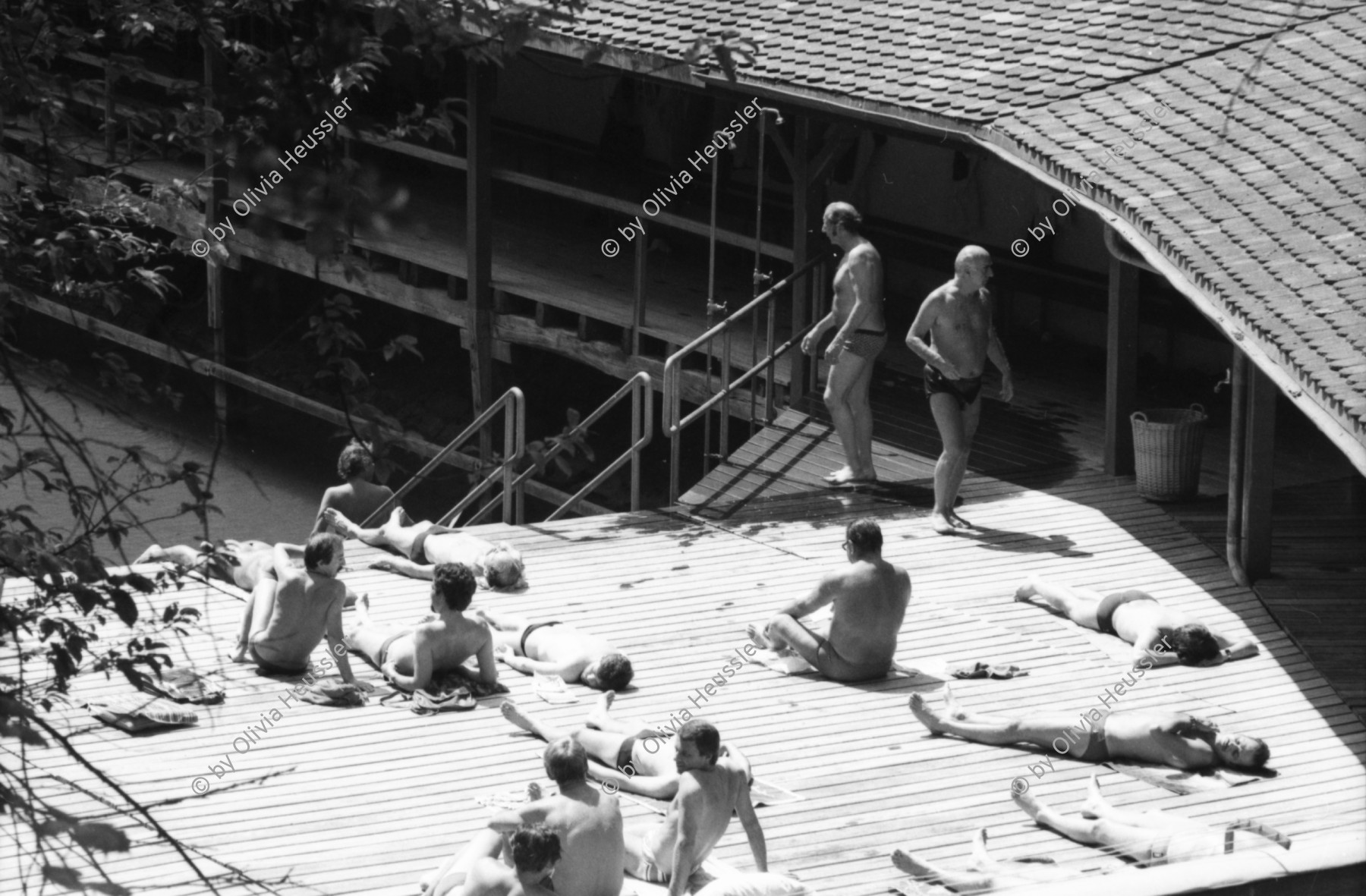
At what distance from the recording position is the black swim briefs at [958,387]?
1170 centimetres

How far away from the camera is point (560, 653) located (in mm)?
10062

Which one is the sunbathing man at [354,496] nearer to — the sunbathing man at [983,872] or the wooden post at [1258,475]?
the wooden post at [1258,475]

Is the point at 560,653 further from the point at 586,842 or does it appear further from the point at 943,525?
the point at 943,525

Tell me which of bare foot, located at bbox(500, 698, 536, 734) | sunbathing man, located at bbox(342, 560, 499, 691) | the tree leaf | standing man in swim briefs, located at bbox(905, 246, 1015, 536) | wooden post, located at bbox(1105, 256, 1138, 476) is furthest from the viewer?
wooden post, located at bbox(1105, 256, 1138, 476)

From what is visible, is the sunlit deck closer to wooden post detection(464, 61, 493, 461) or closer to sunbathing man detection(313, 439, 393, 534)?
sunbathing man detection(313, 439, 393, 534)

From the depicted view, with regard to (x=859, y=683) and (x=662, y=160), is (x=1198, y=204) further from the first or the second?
(x=662, y=160)

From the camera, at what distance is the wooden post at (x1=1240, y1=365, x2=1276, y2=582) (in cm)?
1096

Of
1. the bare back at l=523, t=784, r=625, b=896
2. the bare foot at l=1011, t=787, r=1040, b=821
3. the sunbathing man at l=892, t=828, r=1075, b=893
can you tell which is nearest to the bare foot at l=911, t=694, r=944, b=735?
the bare foot at l=1011, t=787, r=1040, b=821

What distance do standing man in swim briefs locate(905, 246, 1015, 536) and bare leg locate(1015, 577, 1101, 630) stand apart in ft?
3.61

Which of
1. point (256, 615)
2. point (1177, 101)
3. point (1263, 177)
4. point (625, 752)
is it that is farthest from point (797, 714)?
point (1177, 101)

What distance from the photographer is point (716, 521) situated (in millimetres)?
12672

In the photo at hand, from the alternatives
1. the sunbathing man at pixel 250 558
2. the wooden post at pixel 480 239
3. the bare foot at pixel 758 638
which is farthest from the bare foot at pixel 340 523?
the wooden post at pixel 480 239

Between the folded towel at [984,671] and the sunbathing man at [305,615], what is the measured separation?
2.88m

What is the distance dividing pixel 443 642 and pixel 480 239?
837cm
